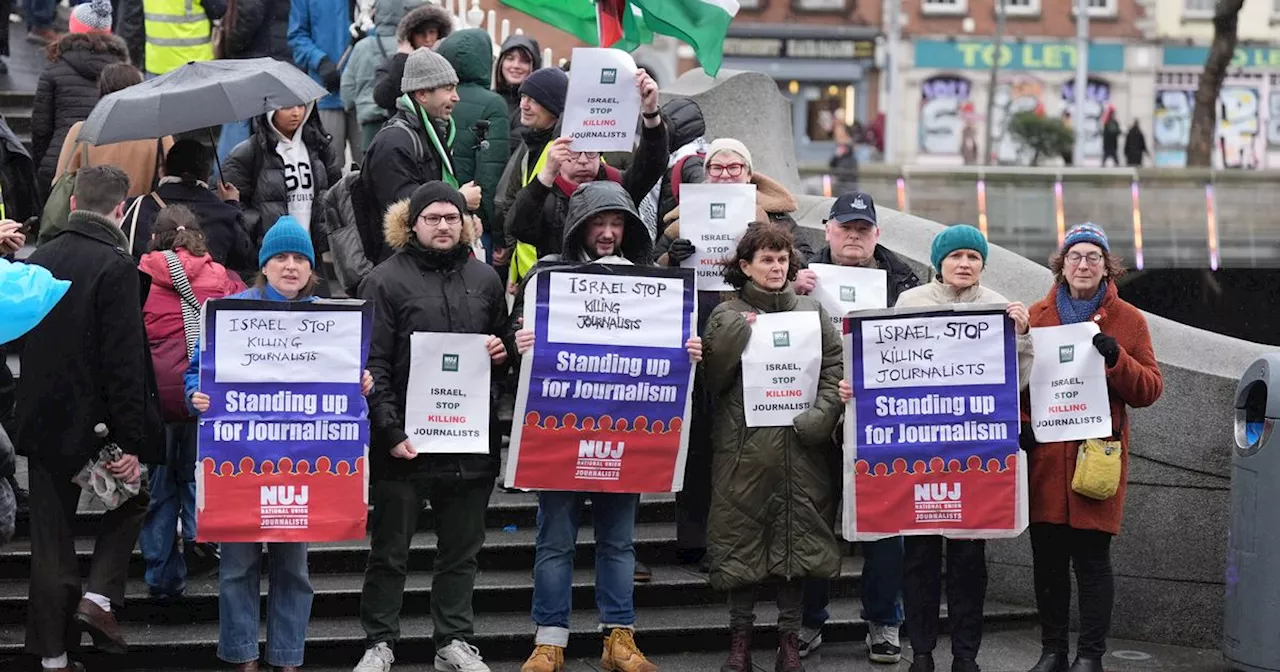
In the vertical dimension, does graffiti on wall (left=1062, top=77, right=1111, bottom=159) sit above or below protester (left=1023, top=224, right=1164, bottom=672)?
above

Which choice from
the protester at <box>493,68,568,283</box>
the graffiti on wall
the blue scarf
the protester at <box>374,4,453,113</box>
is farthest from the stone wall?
the graffiti on wall

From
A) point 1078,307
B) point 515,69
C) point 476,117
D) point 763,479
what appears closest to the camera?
point 763,479

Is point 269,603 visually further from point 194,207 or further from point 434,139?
point 434,139

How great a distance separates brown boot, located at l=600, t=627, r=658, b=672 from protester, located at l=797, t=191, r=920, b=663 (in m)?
0.82

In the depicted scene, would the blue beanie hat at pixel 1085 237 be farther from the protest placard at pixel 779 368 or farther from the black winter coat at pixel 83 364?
the black winter coat at pixel 83 364

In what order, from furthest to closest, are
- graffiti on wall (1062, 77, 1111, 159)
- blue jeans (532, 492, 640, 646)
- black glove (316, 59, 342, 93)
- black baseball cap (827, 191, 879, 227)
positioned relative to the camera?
graffiti on wall (1062, 77, 1111, 159) < black glove (316, 59, 342, 93) < black baseball cap (827, 191, 879, 227) < blue jeans (532, 492, 640, 646)

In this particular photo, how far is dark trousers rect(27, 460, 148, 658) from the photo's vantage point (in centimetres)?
790

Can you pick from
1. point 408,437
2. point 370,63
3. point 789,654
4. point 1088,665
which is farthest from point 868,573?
point 370,63

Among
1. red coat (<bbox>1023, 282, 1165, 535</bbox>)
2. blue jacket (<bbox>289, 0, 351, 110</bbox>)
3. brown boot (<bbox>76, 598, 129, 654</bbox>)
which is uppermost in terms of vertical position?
blue jacket (<bbox>289, 0, 351, 110</bbox>)

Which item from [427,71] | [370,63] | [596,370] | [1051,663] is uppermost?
[370,63]

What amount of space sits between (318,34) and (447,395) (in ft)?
19.0

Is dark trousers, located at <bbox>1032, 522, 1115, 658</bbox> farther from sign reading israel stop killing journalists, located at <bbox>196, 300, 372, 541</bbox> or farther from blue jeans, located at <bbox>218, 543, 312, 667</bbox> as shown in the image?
blue jeans, located at <bbox>218, 543, 312, 667</bbox>

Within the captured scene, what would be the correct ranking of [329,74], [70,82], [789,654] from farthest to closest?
[329,74]
[70,82]
[789,654]

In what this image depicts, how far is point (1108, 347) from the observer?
837cm
